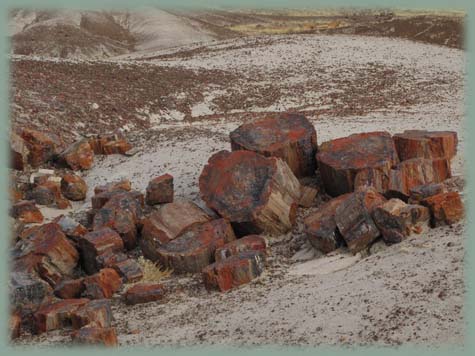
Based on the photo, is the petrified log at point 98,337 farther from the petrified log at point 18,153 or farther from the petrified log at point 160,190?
the petrified log at point 18,153

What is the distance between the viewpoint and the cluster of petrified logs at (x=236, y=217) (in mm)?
8094

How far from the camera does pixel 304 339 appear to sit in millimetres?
6238

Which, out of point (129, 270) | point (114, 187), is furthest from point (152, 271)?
point (114, 187)

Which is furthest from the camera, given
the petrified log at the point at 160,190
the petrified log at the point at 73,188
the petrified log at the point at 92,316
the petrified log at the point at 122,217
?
the petrified log at the point at 73,188

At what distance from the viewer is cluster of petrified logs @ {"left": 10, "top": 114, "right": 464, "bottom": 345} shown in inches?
319

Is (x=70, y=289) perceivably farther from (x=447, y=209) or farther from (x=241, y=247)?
(x=447, y=209)

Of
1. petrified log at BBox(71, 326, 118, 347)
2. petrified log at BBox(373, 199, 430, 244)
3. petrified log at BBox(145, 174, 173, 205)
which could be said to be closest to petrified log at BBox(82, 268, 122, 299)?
petrified log at BBox(71, 326, 118, 347)

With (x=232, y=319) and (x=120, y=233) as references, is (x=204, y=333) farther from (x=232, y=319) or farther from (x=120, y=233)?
(x=120, y=233)

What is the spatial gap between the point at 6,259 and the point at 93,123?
7.11m

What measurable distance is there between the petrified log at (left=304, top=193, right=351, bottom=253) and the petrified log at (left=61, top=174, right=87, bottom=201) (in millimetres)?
4558

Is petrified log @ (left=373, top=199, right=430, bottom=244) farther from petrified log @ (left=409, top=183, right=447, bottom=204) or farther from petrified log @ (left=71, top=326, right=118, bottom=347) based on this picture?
petrified log @ (left=71, top=326, right=118, bottom=347)

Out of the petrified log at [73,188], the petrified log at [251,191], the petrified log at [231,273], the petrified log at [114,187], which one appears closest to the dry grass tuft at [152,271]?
the petrified log at [231,273]

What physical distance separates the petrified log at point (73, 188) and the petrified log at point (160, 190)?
1.61 metres

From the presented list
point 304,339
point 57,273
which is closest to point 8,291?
point 57,273
